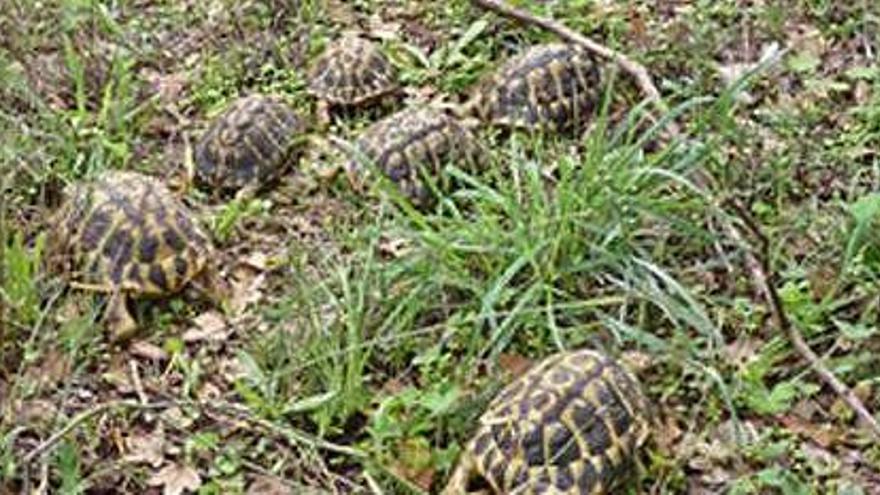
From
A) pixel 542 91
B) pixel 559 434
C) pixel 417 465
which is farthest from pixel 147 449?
pixel 542 91

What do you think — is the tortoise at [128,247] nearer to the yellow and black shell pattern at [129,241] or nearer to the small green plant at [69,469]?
the yellow and black shell pattern at [129,241]

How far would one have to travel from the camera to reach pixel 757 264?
5.04m

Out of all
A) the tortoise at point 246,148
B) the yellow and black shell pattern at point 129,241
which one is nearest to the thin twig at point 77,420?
the yellow and black shell pattern at point 129,241

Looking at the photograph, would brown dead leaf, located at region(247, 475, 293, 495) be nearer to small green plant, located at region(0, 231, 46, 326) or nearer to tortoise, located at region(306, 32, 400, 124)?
small green plant, located at region(0, 231, 46, 326)

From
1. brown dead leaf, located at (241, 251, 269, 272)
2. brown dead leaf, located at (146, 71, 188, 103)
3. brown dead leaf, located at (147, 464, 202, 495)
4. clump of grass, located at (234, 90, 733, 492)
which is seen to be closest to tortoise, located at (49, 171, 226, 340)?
brown dead leaf, located at (241, 251, 269, 272)

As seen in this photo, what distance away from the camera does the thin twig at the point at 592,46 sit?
591 cm

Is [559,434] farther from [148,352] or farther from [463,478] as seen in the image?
[148,352]

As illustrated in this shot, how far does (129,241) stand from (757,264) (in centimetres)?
201

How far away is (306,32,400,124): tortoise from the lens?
624cm

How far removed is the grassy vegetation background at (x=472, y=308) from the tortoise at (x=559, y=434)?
0.13 metres

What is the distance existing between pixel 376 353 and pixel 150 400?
0.70 meters

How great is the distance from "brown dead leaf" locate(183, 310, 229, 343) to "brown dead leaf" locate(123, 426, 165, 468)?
0.48 m

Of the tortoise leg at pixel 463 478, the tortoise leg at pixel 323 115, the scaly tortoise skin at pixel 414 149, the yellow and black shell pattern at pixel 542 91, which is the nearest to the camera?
the tortoise leg at pixel 463 478

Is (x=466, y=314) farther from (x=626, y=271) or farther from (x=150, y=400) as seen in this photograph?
(x=150, y=400)
